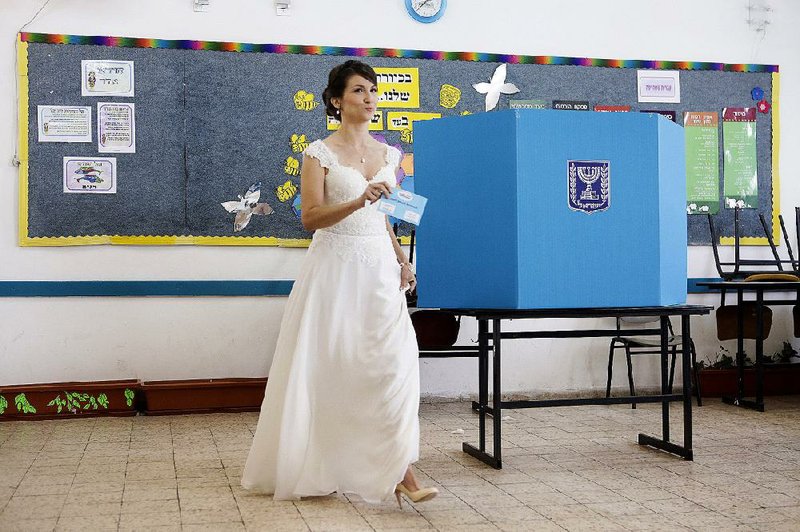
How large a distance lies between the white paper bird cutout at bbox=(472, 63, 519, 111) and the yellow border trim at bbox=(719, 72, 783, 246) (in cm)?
188

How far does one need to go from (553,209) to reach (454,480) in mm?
1197

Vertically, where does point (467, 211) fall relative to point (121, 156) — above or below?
below

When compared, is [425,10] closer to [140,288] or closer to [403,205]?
[140,288]

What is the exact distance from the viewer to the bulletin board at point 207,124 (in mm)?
5633

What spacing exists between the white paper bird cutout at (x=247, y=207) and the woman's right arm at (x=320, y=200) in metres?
2.44

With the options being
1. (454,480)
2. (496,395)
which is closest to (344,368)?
(454,480)

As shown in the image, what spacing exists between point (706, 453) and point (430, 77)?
3.02 meters

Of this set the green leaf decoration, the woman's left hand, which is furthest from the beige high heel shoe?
the green leaf decoration

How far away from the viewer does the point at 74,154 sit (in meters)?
5.66

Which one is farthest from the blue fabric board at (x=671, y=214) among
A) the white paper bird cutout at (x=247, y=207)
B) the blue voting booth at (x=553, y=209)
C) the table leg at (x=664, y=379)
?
the white paper bird cutout at (x=247, y=207)

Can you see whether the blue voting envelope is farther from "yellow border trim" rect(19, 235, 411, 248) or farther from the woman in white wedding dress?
"yellow border trim" rect(19, 235, 411, 248)

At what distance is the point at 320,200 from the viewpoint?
3451 millimetres

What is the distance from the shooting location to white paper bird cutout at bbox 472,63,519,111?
622cm

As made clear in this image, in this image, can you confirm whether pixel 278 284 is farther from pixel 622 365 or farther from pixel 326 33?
pixel 622 365
